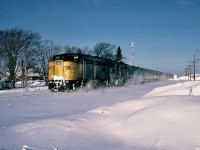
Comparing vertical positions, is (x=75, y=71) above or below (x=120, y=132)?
above

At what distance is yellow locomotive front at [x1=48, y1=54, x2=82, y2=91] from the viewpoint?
26.1 meters

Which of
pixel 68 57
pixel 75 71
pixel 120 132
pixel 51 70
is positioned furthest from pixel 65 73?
pixel 120 132

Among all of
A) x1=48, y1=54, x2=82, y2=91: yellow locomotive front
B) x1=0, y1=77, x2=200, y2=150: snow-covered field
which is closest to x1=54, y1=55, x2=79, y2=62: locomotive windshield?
x1=48, y1=54, x2=82, y2=91: yellow locomotive front

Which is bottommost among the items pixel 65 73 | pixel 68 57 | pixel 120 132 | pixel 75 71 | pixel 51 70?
pixel 120 132

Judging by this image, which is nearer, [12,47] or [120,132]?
[120,132]

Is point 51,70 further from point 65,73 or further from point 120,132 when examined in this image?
point 120,132

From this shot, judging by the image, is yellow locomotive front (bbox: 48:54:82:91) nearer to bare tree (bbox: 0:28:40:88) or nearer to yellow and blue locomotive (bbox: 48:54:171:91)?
yellow and blue locomotive (bbox: 48:54:171:91)

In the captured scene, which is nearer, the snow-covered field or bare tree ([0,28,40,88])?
the snow-covered field

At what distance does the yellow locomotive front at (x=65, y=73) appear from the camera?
26.1 metres

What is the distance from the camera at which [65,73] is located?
85.5 ft

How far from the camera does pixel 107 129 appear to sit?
8.29 meters

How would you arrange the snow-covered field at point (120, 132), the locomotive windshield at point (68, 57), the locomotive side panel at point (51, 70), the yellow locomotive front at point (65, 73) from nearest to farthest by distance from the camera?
the snow-covered field at point (120, 132), the yellow locomotive front at point (65, 73), the locomotive windshield at point (68, 57), the locomotive side panel at point (51, 70)

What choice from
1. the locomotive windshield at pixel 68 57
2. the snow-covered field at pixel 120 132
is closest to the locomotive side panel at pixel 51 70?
the locomotive windshield at pixel 68 57

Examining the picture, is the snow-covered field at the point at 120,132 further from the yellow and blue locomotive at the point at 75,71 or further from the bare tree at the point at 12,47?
the bare tree at the point at 12,47
